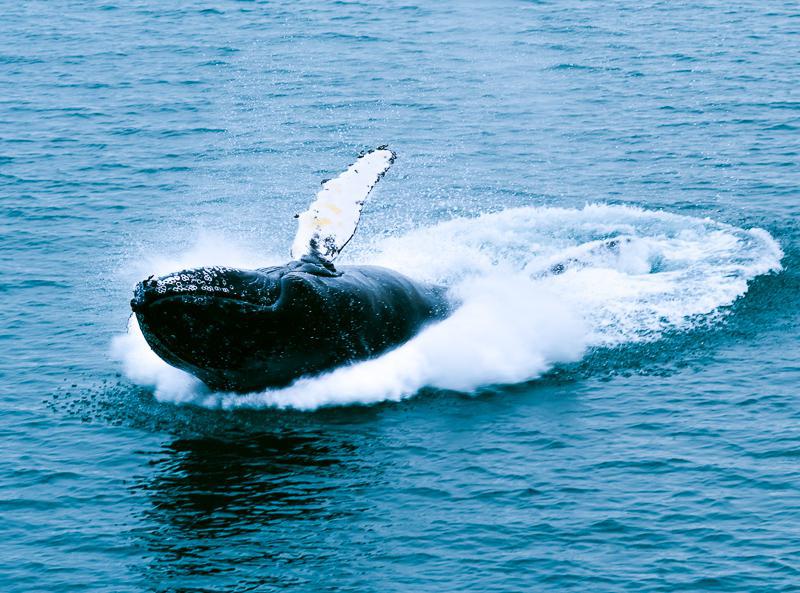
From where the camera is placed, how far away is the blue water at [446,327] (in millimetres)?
28938

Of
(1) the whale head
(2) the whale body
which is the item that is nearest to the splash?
(2) the whale body

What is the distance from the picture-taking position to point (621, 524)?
2895cm

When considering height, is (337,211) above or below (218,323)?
above

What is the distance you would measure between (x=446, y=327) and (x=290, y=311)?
6.96 m

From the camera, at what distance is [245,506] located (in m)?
30.8

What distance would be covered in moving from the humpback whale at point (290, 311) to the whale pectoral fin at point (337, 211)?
0.04 metres

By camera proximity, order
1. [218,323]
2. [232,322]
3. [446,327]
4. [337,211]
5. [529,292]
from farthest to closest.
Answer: [529,292] → [446,327] → [337,211] → [232,322] → [218,323]

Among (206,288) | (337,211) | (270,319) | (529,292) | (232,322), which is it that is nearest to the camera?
(206,288)

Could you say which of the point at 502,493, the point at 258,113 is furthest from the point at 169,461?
the point at 258,113

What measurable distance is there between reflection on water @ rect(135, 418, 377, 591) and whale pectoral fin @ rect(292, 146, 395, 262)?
4945 millimetres

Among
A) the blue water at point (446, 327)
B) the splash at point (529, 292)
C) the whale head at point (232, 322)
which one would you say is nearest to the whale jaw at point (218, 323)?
the whale head at point (232, 322)

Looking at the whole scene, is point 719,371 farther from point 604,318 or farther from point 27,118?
point 27,118

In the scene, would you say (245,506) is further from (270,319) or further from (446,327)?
(446,327)

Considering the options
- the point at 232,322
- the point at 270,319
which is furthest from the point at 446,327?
the point at 232,322
